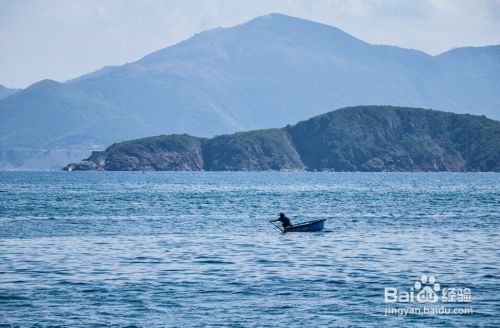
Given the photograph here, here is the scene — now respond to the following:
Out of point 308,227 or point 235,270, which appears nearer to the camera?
point 235,270

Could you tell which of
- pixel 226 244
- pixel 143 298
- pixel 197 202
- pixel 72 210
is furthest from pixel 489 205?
pixel 143 298

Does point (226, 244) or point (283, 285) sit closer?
point (283, 285)

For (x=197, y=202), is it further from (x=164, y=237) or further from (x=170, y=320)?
(x=170, y=320)

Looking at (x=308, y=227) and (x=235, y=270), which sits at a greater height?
(x=308, y=227)

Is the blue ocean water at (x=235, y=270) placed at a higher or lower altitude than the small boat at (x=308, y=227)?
lower

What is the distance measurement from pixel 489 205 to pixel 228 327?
81.5m

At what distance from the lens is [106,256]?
169ft

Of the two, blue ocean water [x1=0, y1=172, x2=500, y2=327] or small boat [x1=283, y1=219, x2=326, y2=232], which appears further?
small boat [x1=283, y1=219, x2=326, y2=232]

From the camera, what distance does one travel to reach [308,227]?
67.2 metres

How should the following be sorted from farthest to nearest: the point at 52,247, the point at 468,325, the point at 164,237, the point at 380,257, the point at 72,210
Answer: the point at 72,210, the point at 164,237, the point at 52,247, the point at 380,257, the point at 468,325

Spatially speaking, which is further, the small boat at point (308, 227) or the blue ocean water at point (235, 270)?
the small boat at point (308, 227)

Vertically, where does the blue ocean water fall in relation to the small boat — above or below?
below

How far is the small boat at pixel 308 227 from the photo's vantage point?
67000mm

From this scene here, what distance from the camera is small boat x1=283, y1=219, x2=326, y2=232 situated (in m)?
67.0
